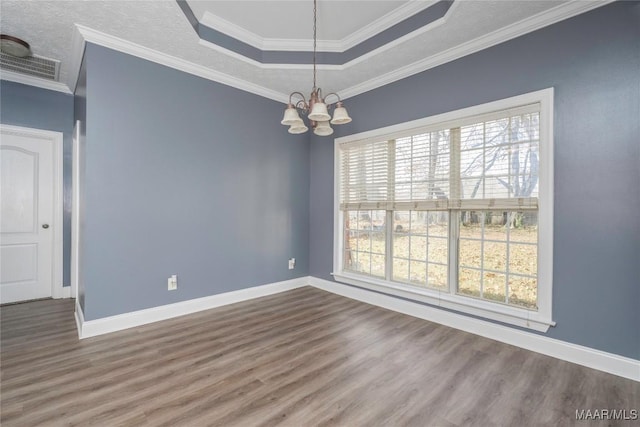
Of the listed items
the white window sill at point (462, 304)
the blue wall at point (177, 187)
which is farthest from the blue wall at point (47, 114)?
the white window sill at point (462, 304)

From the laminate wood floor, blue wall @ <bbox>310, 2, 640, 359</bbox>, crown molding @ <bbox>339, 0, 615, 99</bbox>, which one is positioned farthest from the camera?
crown molding @ <bbox>339, 0, 615, 99</bbox>

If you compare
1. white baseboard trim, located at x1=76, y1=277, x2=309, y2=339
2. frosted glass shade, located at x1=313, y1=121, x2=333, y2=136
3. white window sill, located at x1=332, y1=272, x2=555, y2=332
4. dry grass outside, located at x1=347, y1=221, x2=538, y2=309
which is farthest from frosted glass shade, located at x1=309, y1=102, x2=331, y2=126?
white baseboard trim, located at x1=76, y1=277, x2=309, y2=339

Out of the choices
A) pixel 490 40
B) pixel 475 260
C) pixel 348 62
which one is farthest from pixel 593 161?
pixel 348 62

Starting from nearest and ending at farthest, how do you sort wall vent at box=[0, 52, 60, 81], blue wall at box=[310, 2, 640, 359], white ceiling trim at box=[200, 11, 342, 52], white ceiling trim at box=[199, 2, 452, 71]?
blue wall at box=[310, 2, 640, 359]
white ceiling trim at box=[199, 2, 452, 71]
white ceiling trim at box=[200, 11, 342, 52]
wall vent at box=[0, 52, 60, 81]

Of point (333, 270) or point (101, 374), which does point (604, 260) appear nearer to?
point (333, 270)

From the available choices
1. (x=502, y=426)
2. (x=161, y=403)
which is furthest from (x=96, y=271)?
(x=502, y=426)

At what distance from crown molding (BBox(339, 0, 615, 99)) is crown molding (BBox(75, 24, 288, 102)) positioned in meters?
1.26

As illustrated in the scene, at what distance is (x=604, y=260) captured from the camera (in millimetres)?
2203

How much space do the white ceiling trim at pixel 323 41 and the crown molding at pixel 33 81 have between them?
2.45 meters

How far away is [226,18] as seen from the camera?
2883mm

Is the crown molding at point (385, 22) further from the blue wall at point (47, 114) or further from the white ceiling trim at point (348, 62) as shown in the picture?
the blue wall at point (47, 114)

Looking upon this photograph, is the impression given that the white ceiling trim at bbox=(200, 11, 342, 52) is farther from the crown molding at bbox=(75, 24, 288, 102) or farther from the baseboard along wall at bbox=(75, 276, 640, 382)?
the baseboard along wall at bbox=(75, 276, 640, 382)

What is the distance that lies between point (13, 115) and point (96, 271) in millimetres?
2576

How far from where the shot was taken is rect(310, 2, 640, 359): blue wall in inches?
83.0
